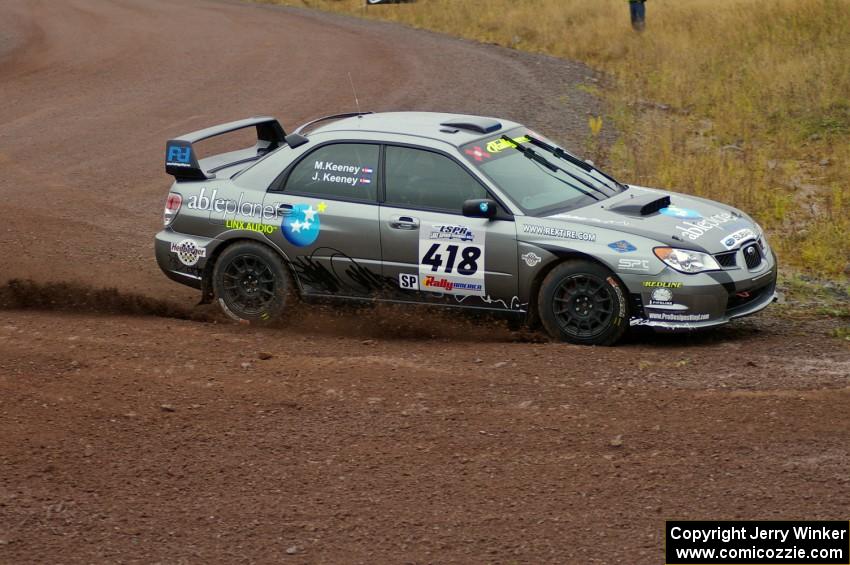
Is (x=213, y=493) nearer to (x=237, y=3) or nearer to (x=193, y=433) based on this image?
(x=193, y=433)

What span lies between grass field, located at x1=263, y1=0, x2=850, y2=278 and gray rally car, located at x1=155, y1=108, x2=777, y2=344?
9.28 feet

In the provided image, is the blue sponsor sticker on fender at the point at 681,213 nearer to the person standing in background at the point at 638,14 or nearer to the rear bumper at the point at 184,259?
the rear bumper at the point at 184,259

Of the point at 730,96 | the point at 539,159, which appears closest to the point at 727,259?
the point at 539,159

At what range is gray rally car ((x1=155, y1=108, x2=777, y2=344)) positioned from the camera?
7676 millimetres

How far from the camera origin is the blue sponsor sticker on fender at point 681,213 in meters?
8.15

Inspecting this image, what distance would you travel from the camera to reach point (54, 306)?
29.9 ft

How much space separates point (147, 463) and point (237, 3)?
26.2m

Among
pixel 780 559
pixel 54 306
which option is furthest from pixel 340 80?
pixel 780 559

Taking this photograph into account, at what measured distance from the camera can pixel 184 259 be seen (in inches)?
348

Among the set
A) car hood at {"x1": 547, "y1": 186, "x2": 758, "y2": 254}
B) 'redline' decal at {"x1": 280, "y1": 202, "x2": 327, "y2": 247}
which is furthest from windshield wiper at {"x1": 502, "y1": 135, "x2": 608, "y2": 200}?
'redline' decal at {"x1": 280, "y1": 202, "x2": 327, "y2": 247}

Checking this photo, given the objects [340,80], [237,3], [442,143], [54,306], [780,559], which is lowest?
[780,559]

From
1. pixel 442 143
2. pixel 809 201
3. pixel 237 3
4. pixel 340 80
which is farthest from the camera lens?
pixel 237 3

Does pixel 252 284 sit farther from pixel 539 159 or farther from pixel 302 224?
pixel 539 159

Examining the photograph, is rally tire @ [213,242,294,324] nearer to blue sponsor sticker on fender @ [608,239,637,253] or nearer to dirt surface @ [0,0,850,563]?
dirt surface @ [0,0,850,563]
